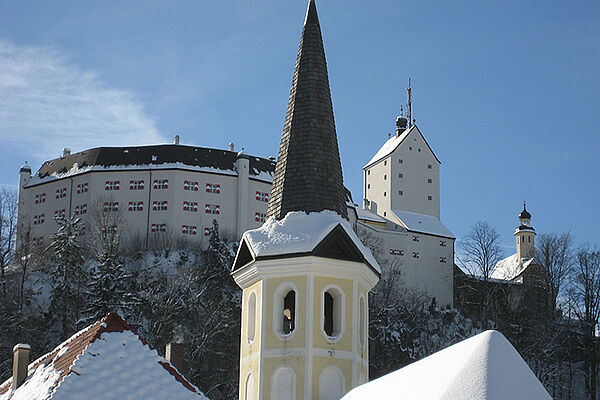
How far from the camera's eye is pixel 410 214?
326ft

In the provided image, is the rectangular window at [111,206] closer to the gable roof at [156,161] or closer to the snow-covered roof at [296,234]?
the gable roof at [156,161]

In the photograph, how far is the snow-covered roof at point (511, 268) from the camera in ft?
318

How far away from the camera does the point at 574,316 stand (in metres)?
78.2

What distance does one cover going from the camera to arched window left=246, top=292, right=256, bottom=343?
2362cm

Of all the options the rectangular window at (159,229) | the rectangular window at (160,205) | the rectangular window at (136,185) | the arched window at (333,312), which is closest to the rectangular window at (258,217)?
the rectangular window at (160,205)

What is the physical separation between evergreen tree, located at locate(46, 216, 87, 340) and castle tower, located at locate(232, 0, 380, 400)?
39.6 m

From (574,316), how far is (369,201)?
1258 inches

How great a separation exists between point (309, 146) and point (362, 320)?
4.77m

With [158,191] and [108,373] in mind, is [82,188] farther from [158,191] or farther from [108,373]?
[108,373]

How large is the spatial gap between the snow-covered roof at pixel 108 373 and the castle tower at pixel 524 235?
88847 mm

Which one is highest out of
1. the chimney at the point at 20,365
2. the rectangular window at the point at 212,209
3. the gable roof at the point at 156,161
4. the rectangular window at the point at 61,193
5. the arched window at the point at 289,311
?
the gable roof at the point at 156,161

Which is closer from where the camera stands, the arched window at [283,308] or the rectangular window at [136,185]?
the arched window at [283,308]

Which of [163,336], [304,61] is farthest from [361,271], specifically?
[163,336]

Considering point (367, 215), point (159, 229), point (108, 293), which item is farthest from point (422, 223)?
point (108, 293)
